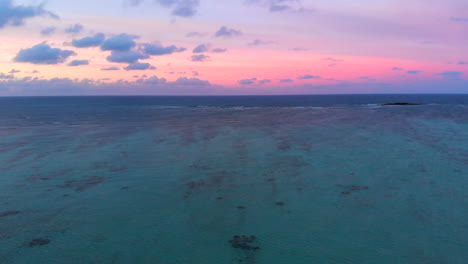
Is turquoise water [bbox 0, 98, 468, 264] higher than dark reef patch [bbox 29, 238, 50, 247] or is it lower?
higher

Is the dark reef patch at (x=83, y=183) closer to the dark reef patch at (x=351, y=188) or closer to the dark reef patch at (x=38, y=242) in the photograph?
the dark reef patch at (x=38, y=242)

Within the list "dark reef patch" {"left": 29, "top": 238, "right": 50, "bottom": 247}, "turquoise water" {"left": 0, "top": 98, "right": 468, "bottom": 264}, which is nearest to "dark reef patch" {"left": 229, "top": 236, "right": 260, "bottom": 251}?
"turquoise water" {"left": 0, "top": 98, "right": 468, "bottom": 264}

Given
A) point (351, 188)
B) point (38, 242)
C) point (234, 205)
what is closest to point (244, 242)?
point (234, 205)

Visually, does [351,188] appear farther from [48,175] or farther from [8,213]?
[48,175]

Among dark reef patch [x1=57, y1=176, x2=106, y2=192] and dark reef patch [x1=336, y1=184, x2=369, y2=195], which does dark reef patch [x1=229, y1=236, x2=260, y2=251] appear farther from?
dark reef patch [x1=57, y1=176, x2=106, y2=192]

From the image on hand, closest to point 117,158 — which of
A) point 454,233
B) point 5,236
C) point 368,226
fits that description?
point 5,236

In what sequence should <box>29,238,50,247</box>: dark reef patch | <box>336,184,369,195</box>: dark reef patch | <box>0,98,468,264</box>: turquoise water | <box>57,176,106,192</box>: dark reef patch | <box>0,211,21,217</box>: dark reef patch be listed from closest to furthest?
1. <box>0,98,468,264</box>: turquoise water
2. <box>29,238,50,247</box>: dark reef patch
3. <box>0,211,21,217</box>: dark reef patch
4. <box>336,184,369,195</box>: dark reef patch
5. <box>57,176,106,192</box>: dark reef patch

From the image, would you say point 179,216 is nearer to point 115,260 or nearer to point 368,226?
point 115,260

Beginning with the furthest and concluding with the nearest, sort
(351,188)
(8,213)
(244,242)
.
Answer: (351,188)
(8,213)
(244,242)
